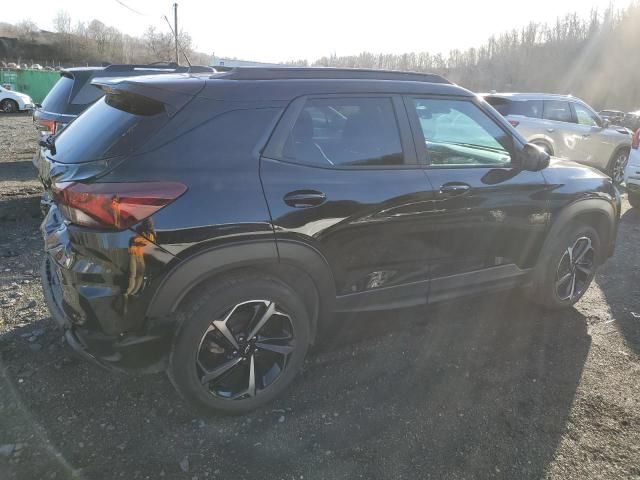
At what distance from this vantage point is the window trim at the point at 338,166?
255cm

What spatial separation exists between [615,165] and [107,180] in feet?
38.7

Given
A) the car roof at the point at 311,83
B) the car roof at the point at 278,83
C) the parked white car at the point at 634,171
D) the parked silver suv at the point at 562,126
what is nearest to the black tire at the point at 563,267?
the car roof at the point at 311,83

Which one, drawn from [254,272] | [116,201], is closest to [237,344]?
[254,272]

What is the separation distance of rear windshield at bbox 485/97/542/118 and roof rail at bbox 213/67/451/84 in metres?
7.34

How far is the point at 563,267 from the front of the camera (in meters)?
4.01

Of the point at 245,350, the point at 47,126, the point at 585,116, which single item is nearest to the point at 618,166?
the point at 585,116

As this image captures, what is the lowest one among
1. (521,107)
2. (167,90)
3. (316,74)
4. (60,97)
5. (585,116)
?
(60,97)

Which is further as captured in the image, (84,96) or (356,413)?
(84,96)

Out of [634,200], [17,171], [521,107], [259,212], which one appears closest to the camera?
[259,212]

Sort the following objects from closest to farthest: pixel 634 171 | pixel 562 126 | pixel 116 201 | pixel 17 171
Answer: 1. pixel 116 201
2. pixel 634 171
3. pixel 17 171
4. pixel 562 126

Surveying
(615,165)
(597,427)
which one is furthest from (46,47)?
(597,427)

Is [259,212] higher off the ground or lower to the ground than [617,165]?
higher

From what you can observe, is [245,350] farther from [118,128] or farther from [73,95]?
[73,95]

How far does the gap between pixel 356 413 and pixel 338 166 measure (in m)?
1.44
